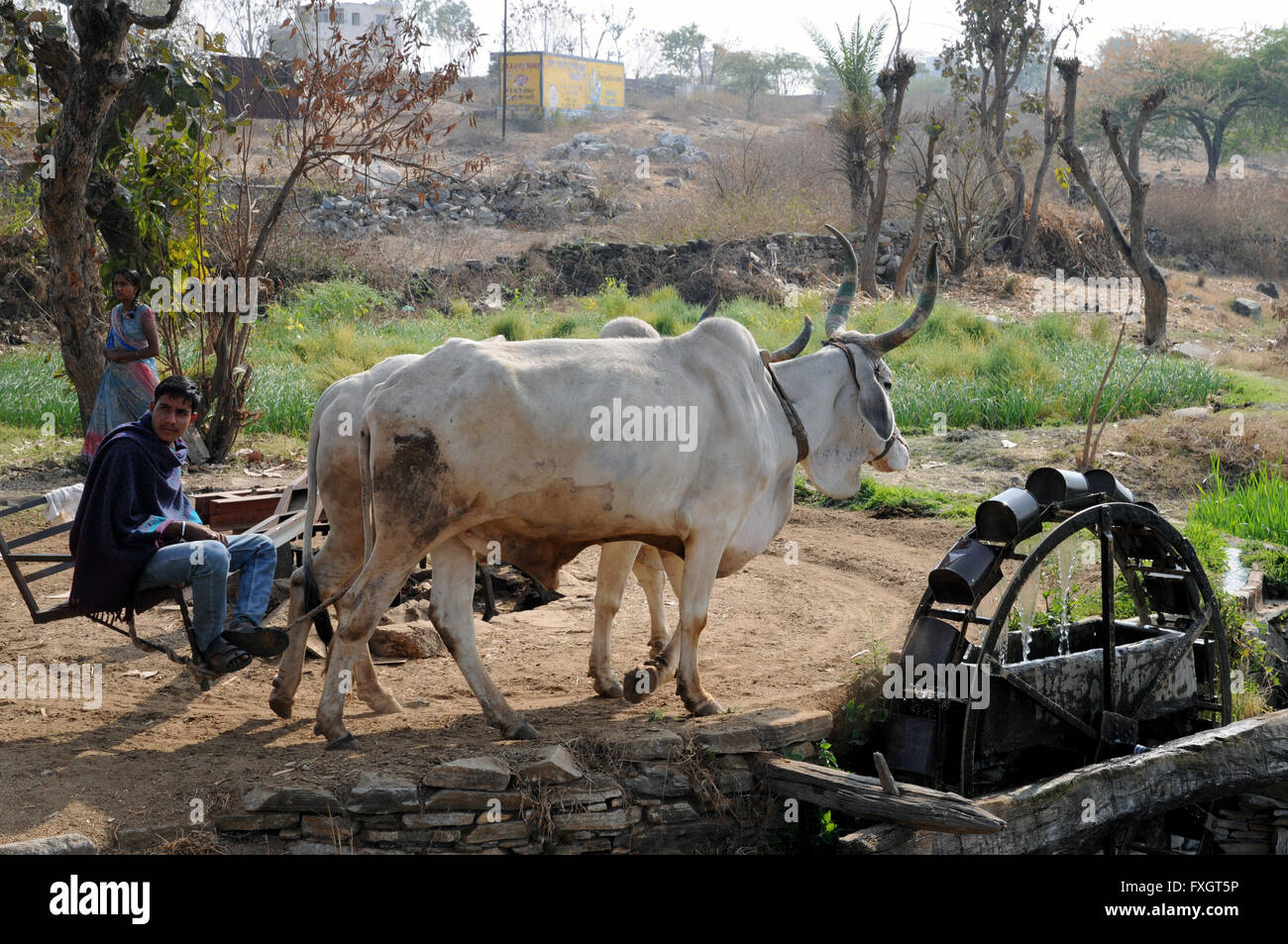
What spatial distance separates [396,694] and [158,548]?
55.7 inches

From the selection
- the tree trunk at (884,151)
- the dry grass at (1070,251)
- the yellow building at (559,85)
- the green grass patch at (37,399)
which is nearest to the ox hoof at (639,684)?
the green grass patch at (37,399)

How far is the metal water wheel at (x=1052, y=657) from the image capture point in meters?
5.09

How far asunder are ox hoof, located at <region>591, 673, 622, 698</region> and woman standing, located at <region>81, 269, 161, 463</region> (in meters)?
3.93

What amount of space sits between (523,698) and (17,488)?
5.65 meters

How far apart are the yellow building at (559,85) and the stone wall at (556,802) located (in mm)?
36307

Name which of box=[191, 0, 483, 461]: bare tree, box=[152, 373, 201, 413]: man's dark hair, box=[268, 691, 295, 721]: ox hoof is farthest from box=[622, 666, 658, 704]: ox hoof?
box=[191, 0, 483, 461]: bare tree

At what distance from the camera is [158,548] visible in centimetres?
475

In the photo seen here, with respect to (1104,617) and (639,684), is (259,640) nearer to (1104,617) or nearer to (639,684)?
(639,684)

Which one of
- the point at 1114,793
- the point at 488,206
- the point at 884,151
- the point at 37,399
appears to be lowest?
the point at 1114,793

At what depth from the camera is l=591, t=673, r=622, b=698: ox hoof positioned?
558cm

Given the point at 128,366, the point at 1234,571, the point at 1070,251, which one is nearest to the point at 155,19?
the point at 128,366

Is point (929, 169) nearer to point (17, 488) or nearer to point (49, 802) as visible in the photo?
point (17, 488)

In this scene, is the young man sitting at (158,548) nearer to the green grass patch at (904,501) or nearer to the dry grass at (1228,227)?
the green grass patch at (904,501)

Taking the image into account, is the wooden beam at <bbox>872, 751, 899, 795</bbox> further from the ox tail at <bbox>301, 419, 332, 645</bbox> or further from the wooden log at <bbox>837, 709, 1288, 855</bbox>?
the ox tail at <bbox>301, 419, 332, 645</bbox>
